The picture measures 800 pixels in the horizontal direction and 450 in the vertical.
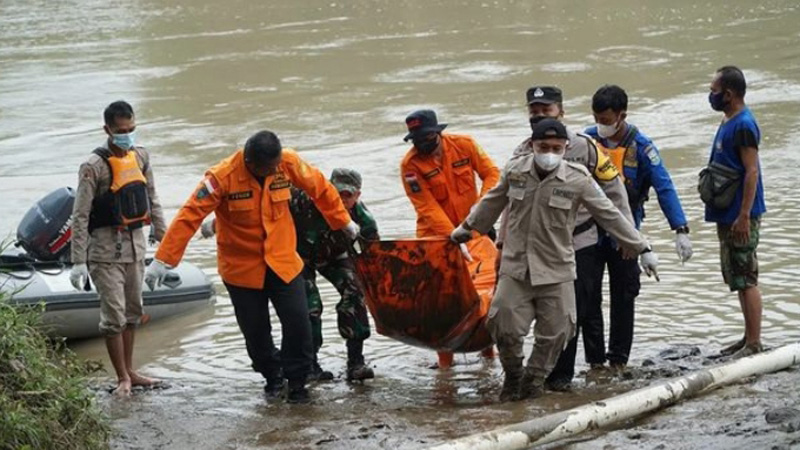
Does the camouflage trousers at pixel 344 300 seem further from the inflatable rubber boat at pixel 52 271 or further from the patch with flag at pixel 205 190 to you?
the inflatable rubber boat at pixel 52 271

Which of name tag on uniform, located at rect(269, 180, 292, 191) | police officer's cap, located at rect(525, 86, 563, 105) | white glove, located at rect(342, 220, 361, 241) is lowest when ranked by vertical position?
white glove, located at rect(342, 220, 361, 241)

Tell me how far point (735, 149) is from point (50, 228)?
4.37 metres

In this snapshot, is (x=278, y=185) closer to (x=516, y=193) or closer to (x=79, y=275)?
(x=79, y=275)

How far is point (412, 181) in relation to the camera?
28.2ft

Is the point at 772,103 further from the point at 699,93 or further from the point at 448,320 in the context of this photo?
the point at 448,320

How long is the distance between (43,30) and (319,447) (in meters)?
24.5

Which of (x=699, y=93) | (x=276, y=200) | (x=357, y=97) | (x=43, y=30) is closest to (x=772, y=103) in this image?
(x=699, y=93)

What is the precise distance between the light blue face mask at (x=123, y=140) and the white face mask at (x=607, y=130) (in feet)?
8.43

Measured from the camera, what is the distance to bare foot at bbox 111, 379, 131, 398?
27.2ft

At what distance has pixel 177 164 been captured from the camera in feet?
53.2

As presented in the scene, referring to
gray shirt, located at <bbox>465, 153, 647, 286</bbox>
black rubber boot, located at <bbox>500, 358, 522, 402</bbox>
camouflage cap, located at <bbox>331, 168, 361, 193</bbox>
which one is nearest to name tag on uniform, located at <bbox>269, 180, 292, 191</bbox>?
camouflage cap, located at <bbox>331, 168, 361, 193</bbox>

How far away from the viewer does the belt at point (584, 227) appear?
7.80 metres

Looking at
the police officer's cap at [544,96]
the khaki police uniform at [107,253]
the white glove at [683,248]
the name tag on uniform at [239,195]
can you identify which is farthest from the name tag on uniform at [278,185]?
the white glove at [683,248]

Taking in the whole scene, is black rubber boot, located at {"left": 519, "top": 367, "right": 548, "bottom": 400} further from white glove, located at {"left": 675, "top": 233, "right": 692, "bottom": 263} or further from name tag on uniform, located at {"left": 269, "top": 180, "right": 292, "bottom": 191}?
name tag on uniform, located at {"left": 269, "top": 180, "right": 292, "bottom": 191}
